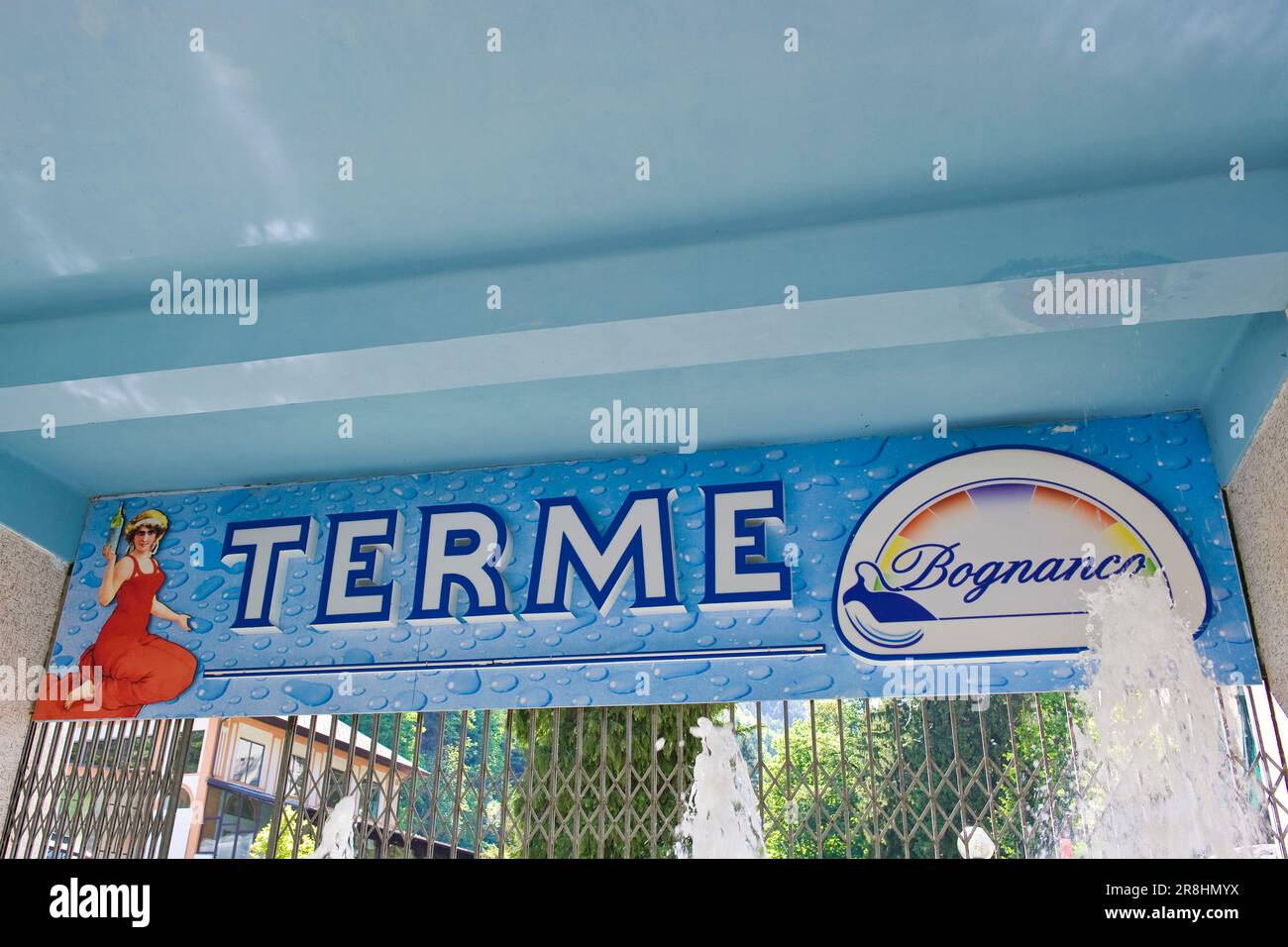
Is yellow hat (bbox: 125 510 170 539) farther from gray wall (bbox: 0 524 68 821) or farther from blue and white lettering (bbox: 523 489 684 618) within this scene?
blue and white lettering (bbox: 523 489 684 618)

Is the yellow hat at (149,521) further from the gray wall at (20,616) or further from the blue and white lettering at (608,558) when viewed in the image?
the blue and white lettering at (608,558)

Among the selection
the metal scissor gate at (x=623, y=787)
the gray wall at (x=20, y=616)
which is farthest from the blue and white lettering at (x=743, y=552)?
the gray wall at (x=20, y=616)

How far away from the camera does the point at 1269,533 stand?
3930 millimetres

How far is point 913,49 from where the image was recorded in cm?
306

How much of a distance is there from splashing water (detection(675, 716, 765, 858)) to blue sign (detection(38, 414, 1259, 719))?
1.59 ft

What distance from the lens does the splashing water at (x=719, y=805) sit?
4617 mm

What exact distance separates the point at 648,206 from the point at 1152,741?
2812 millimetres

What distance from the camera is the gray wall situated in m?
5.01

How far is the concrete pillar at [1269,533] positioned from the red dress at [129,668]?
4.73 m

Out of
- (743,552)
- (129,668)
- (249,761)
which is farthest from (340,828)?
(249,761)

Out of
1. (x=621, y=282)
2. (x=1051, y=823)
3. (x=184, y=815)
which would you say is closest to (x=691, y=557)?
(x=621, y=282)

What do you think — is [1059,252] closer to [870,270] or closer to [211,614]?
[870,270]
